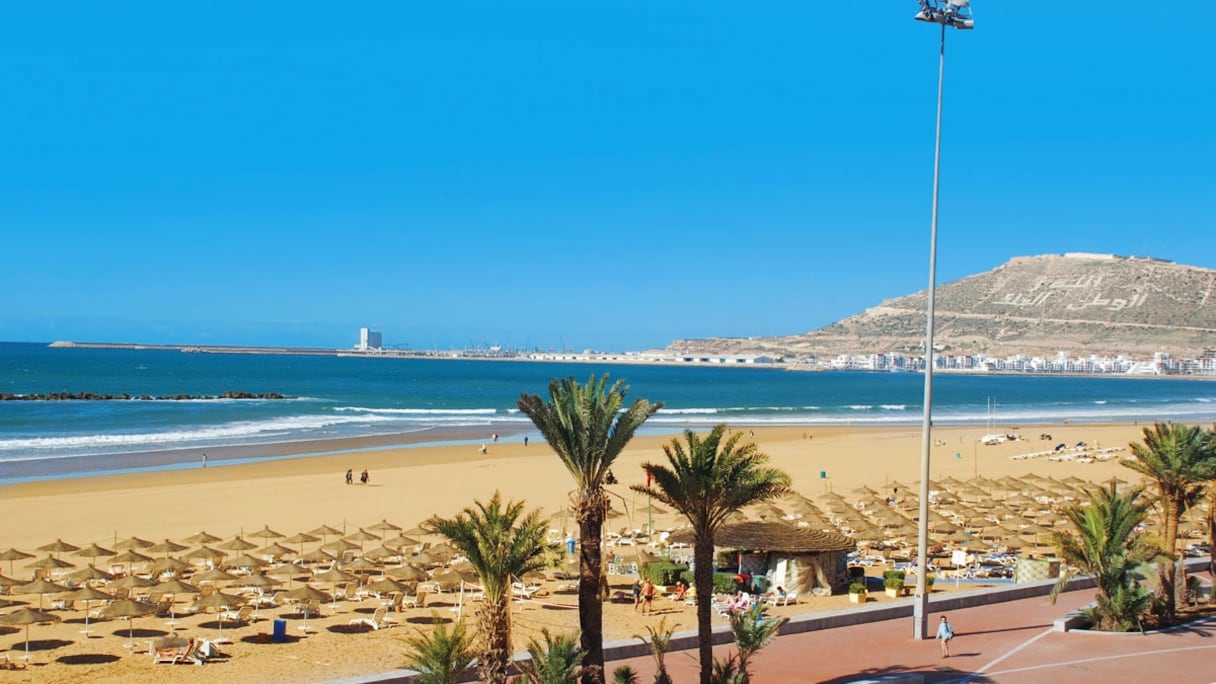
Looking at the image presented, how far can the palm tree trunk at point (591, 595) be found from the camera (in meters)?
13.6

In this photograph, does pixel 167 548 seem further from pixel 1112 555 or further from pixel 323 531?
pixel 1112 555

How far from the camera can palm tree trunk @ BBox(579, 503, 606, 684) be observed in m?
13.6

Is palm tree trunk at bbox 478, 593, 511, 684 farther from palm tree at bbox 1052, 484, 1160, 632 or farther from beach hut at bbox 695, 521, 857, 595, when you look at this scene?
palm tree at bbox 1052, 484, 1160, 632

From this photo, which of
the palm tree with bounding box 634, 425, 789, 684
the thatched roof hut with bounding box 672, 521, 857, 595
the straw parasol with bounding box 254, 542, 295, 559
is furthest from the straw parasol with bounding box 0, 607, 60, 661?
the thatched roof hut with bounding box 672, 521, 857, 595

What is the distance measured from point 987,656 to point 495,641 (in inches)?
310

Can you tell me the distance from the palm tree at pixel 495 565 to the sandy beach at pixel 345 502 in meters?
3.36

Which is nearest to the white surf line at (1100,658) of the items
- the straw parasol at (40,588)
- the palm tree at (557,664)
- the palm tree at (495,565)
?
the palm tree at (557,664)

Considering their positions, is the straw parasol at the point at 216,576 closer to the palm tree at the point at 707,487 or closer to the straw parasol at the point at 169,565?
the straw parasol at the point at 169,565

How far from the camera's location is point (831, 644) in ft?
55.6

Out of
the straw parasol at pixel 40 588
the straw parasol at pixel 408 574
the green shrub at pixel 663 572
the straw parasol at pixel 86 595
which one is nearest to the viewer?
the straw parasol at pixel 40 588

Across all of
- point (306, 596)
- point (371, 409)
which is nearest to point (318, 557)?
point (306, 596)

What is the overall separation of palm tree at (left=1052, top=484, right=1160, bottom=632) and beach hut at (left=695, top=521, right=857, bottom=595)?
4703 millimetres

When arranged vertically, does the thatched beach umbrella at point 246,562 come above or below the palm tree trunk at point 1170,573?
below

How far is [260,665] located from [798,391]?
113 metres
